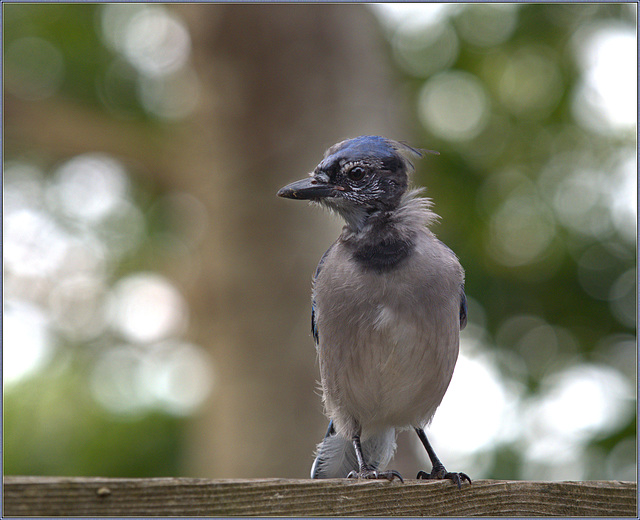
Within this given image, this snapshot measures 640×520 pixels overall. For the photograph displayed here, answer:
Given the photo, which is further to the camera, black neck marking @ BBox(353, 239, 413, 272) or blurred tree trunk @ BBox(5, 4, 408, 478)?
blurred tree trunk @ BBox(5, 4, 408, 478)

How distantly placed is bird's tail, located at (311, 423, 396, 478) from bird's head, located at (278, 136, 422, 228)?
3.20ft

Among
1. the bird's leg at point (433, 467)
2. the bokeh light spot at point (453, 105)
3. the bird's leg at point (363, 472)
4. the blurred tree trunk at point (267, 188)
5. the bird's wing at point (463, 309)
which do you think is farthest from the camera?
the bokeh light spot at point (453, 105)

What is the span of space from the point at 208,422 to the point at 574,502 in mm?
3965

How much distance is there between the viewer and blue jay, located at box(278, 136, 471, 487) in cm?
265

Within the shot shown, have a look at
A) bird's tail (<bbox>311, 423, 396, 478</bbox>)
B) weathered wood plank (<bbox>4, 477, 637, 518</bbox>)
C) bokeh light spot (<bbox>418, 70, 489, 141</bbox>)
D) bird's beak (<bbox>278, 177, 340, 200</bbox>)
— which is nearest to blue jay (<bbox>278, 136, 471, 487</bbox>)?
bird's beak (<bbox>278, 177, 340, 200</bbox>)

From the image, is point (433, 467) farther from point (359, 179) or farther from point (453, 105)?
point (453, 105)

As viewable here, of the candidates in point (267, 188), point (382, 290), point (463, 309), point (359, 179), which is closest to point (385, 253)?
point (382, 290)

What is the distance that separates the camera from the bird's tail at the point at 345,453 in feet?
10.1

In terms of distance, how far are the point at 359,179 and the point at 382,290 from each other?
0.40 meters

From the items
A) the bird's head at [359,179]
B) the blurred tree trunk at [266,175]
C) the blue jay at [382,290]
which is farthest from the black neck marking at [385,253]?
the blurred tree trunk at [266,175]

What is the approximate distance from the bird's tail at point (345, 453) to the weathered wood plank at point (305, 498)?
93 cm

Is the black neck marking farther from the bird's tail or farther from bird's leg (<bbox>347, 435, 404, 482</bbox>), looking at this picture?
the bird's tail

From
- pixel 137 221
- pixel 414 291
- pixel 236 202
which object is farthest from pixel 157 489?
pixel 137 221

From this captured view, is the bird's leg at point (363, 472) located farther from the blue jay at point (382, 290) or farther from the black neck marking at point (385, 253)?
the black neck marking at point (385, 253)
